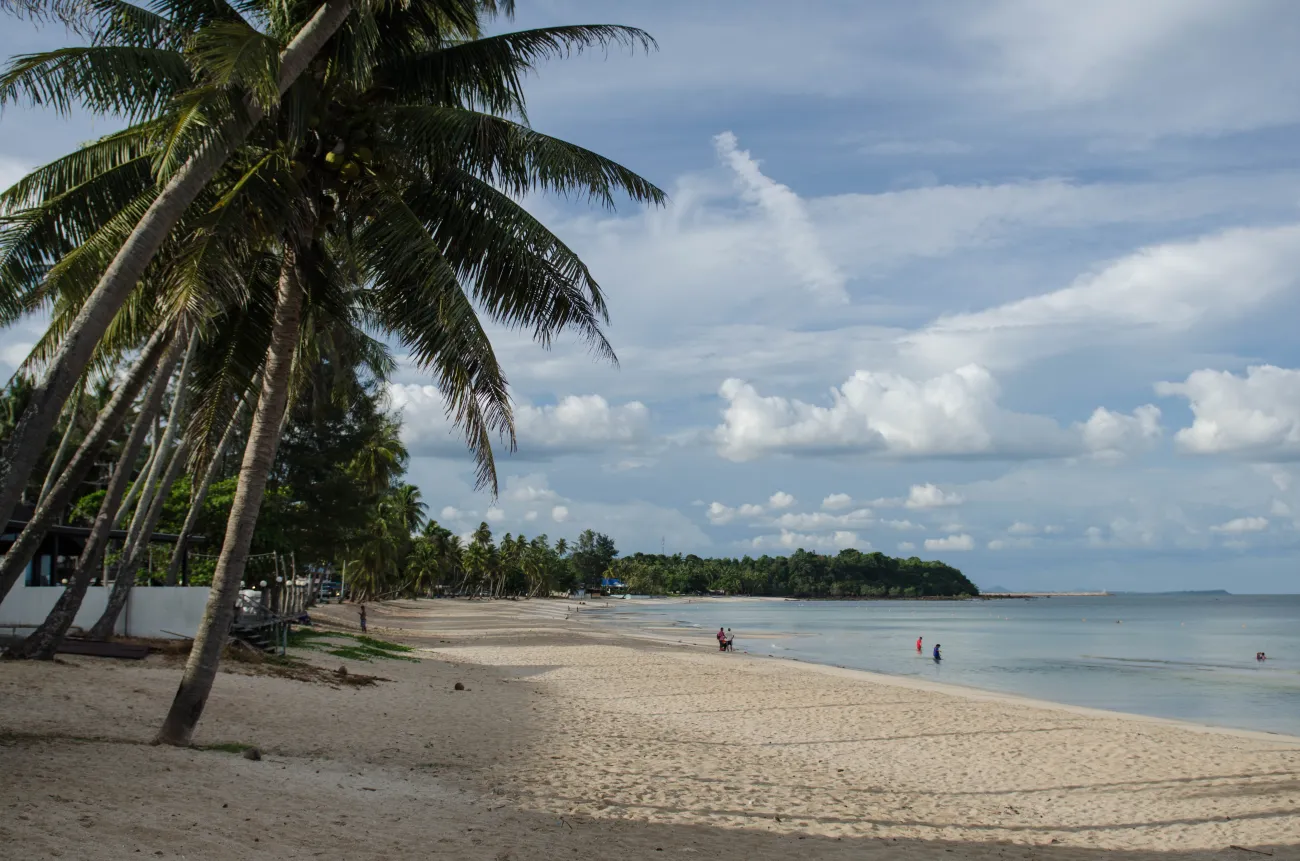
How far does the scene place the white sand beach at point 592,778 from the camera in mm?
6551

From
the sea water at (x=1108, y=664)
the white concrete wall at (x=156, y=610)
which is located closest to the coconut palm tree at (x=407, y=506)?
the sea water at (x=1108, y=664)

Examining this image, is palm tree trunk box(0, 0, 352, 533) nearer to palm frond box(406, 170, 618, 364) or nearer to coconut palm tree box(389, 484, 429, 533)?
palm frond box(406, 170, 618, 364)

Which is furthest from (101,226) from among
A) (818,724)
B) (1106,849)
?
(818,724)

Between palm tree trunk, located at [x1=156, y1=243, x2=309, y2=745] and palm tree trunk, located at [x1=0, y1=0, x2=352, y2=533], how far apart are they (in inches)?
62.4

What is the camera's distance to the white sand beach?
6.55 metres

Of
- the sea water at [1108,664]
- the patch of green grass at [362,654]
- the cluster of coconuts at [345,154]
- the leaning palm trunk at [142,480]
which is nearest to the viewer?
the cluster of coconuts at [345,154]

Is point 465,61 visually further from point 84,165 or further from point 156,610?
point 156,610

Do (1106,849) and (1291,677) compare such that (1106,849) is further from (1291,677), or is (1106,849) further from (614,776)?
(1291,677)

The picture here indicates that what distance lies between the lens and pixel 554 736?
12.7 metres

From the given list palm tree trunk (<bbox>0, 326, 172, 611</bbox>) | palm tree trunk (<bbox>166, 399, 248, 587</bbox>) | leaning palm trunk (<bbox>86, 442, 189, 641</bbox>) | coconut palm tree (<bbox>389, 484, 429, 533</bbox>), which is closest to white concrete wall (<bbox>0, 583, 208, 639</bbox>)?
leaning palm trunk (<bbox>86, 442, 189, 641</bbox>)

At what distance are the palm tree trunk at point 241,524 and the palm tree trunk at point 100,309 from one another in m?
1.58

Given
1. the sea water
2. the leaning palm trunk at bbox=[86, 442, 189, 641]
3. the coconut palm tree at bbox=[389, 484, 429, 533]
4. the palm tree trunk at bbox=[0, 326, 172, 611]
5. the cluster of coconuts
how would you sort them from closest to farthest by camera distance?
1. the cluster of coconuts
2. the palm tree trunk at bbox=[0, 326, 172, 611]
3. the leaning palm trunk at bbox=[86, 442, 189, 641]
4. the sea water
5. the coconut palm tree at bbox=[389, 484, 429, 533]

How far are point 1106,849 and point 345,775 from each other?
656cm

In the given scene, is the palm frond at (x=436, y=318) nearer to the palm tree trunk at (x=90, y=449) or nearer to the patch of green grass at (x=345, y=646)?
the palm tree trunk at (x=90, y=449)
